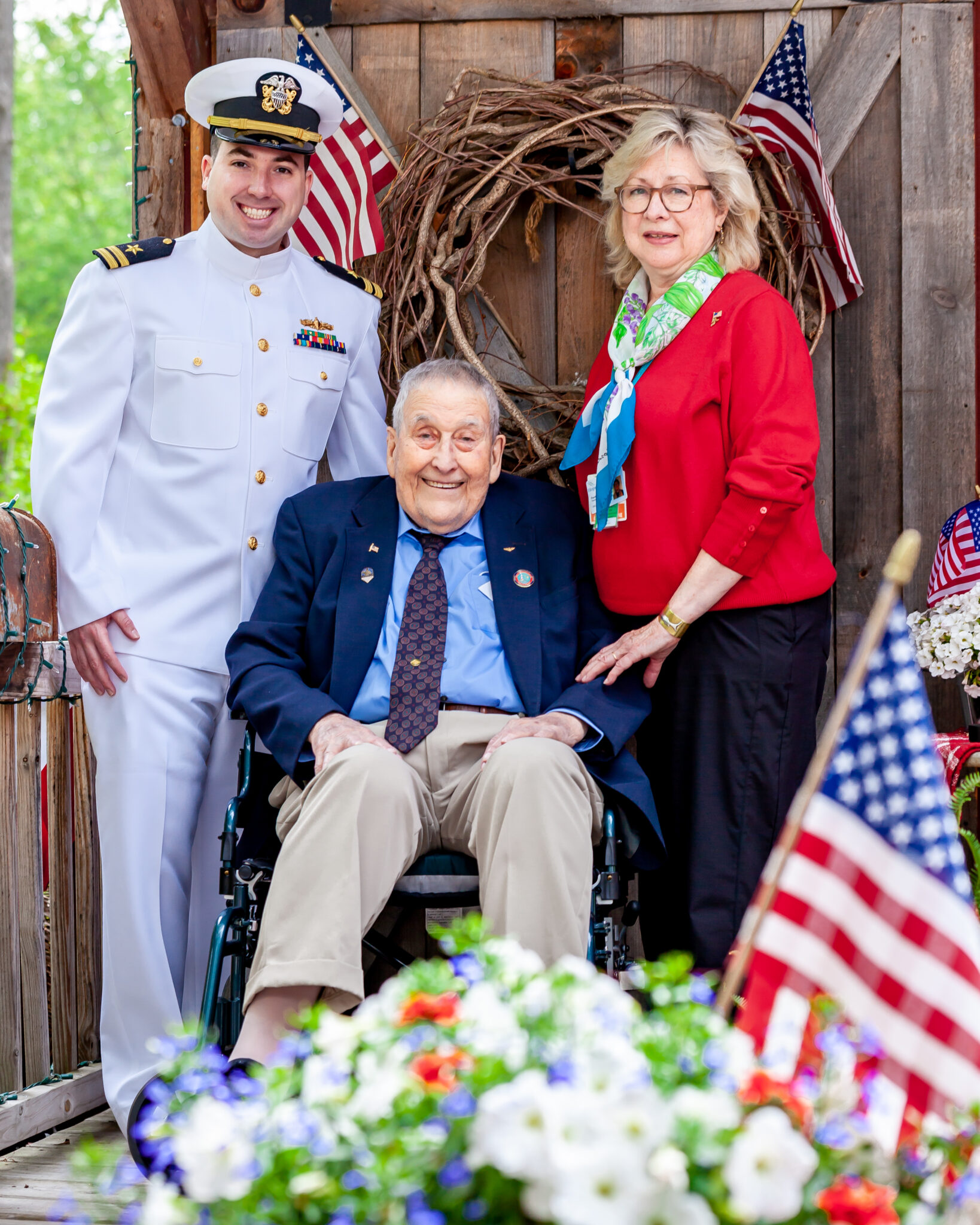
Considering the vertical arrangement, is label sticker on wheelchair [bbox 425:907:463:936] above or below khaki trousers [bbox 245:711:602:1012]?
below

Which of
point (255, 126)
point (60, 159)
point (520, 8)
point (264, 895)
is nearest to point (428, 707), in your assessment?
point (264, 895)

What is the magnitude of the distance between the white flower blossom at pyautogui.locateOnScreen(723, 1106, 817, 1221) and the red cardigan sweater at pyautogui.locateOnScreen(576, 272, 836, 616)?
1.54 meters

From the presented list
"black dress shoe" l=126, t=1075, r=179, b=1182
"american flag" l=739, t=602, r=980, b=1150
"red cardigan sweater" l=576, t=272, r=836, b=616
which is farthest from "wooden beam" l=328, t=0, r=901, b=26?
"black dress shoe" l=126, t=1075, r=179, b=1182

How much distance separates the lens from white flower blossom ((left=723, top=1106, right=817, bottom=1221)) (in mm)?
907

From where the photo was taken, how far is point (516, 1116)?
3.05 ft

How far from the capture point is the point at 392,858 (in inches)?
82.4

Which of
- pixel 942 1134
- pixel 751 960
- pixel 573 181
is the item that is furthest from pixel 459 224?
pixel 942 1134

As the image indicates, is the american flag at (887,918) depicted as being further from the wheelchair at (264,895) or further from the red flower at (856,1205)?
the wheelchair at (264,895)

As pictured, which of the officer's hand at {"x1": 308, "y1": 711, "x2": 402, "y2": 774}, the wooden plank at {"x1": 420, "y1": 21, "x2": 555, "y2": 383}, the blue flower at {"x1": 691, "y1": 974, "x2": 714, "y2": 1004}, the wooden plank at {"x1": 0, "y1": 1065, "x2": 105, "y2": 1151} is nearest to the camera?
the blue flower at {"x1": 691, "y1": 974, "x2": 714, "y2": 1004}

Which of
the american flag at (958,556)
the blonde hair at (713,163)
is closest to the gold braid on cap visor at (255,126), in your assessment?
the blonde hair at (713,163)

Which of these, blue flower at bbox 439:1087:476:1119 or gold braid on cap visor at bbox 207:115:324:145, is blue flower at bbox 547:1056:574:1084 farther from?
gold braid on cap visor at bbox 207:115:324:145

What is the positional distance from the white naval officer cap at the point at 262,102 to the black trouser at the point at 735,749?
1362mm

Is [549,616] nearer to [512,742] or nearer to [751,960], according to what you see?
[512,742]

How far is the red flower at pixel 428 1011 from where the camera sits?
1.10 m
